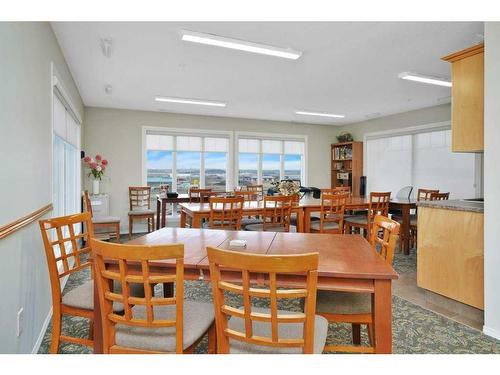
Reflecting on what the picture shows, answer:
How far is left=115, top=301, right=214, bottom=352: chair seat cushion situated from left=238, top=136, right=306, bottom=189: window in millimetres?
5936

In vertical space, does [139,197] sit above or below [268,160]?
below

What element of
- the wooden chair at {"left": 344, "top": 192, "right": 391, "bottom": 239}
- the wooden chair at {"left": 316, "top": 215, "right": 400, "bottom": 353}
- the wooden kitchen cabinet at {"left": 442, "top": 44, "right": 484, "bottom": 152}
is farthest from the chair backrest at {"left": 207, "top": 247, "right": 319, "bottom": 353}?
the wooden chair at {"left": 344, "top": 192, "right": 391, "bottom": 239}

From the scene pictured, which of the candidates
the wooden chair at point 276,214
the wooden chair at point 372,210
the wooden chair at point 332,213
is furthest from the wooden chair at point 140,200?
the wooden chair at point 372,210

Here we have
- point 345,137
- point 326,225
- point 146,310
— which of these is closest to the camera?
point 146,310

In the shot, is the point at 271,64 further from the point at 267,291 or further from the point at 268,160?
the point at 268,160

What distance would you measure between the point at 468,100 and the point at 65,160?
4795mm

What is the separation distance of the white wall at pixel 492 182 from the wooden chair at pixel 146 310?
2081mm

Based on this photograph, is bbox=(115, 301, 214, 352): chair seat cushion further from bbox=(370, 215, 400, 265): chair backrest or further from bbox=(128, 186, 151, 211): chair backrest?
bbox=(128, 186, 151, 211): chair backrest

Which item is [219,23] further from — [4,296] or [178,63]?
[4,296]

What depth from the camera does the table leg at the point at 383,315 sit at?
55.1 inches

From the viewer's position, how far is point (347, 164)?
795cm

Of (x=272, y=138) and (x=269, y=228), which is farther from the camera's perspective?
(x=272, y=138)

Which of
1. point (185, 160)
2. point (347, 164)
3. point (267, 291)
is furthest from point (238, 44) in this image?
point (347, 164)

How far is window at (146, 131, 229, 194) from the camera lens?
678 centimetres
